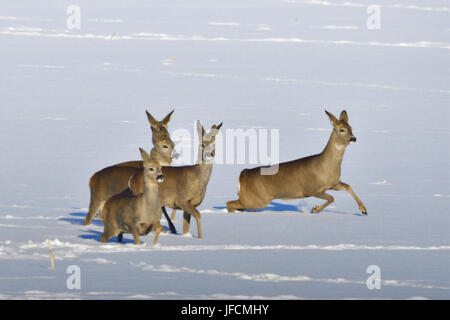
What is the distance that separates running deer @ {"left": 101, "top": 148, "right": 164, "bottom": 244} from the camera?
13.1 meters

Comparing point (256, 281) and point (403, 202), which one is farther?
point (403, 202)

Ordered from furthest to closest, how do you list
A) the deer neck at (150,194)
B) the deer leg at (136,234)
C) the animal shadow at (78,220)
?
the animal shadow at (78,220) → the deer leg at (136,234) → the deer neck at (150,194)

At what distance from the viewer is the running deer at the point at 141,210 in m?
13.1

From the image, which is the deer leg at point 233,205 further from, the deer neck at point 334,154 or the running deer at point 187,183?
the running deer at point 187,183

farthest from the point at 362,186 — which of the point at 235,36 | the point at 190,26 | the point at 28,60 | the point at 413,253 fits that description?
the point at 190,26

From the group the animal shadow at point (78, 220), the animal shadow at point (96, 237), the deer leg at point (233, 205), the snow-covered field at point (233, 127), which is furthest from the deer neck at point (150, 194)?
the deer leg at point (233, 205)

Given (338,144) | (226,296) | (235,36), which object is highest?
(235,36)

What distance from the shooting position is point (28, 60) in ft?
111

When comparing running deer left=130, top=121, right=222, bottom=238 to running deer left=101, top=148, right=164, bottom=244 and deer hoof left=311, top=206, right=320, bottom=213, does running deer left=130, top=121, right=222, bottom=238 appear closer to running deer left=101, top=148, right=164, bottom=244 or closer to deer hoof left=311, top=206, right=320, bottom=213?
running deer left=101, top=148, right=164, bottom=244

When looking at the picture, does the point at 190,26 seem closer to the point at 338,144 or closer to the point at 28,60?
the point at 28,60

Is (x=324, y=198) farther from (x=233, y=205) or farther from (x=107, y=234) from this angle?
Answer: (x=107, y=234)

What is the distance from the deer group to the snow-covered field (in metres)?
0.25

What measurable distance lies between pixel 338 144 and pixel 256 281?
4627mm

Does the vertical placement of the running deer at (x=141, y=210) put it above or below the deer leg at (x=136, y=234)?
above
